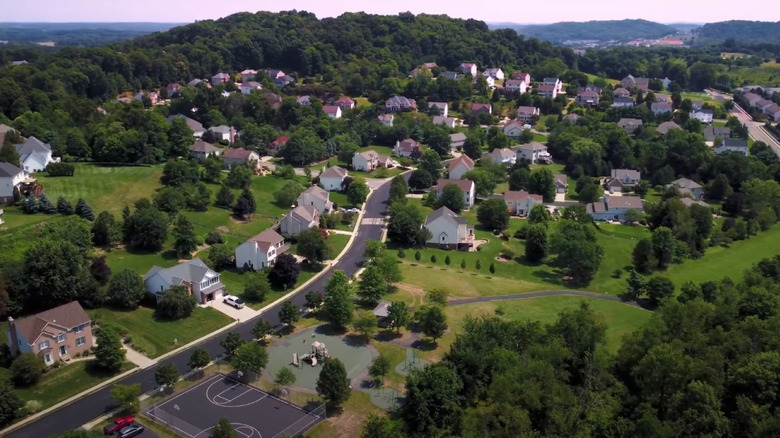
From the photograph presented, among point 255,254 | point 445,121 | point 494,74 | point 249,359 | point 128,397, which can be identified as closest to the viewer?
point 128,397

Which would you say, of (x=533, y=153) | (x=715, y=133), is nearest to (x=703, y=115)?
(x=715, y=133)

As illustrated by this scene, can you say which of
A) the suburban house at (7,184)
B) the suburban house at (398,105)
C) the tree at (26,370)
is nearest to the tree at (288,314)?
the tree at (26,370)

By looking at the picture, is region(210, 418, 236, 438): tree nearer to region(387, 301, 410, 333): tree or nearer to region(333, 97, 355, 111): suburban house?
region(387, 301, 410, 333): tree

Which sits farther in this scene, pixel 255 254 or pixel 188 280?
pixel 255 254

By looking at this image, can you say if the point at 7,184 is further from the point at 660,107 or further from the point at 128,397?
the point at 660,107

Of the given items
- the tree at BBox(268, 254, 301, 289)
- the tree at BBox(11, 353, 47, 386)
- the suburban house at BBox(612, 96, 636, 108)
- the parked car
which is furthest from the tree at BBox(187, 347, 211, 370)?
the suburban house at BBox(612, 96, 636, 108)

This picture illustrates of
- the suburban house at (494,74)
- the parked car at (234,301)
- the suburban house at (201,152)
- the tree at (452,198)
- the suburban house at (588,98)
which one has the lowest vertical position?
the parked car at (234,301)

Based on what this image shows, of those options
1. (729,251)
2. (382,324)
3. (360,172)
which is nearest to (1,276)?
(382,324)

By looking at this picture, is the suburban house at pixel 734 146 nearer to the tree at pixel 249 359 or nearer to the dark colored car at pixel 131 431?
the tree at pixel 249 359
